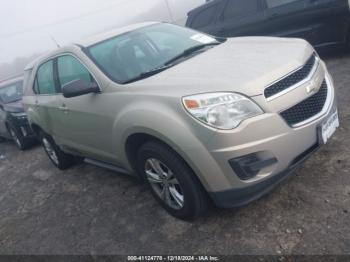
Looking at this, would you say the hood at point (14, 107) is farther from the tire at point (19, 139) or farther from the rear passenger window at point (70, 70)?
the rear passenger window at point (70, 70)

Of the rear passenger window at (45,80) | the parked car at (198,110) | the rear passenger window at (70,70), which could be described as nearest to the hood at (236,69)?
the parked car at (198,110)

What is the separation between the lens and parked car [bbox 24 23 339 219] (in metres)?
2.85

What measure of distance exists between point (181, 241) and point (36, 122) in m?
3.50

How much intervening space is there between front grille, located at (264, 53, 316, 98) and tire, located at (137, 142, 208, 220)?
2.83 feet

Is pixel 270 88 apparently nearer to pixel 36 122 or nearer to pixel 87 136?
pixel 87 136

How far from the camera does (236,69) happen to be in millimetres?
3145

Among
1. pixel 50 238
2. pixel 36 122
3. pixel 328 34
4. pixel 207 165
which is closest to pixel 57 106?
pixel 36 122

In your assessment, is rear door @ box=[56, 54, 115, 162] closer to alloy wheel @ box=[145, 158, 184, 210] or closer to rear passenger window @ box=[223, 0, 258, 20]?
alloy wheel @ box=[145, 158, 184, 210]

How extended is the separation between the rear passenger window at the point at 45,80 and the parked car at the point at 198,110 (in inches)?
29.3

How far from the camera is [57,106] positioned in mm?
4797

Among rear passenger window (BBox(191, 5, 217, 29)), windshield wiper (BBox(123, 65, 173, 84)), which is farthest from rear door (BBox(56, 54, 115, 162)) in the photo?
rear passenger window (BBox(191, 5, 217, 29))

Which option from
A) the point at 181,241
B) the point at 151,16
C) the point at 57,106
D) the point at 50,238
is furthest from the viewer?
the point at 151,16

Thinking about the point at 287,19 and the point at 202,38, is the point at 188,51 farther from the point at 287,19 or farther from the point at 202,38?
the point at 287,19

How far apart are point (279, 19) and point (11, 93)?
630cm
